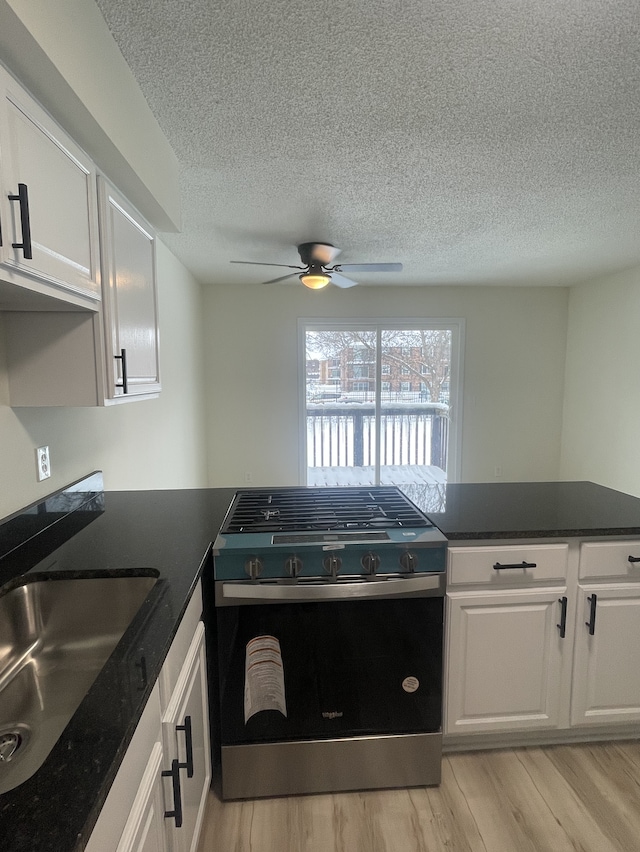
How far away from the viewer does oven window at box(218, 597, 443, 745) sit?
1.42 m

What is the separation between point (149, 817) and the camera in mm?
845

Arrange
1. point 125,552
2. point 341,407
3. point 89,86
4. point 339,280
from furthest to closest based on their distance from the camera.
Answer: point 341,407 < point 339,280 < point 125,552 < point 89,86

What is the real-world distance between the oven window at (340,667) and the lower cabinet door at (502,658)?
0.14 meters

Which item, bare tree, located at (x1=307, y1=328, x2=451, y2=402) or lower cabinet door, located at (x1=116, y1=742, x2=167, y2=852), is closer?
lower cabinet door, located at (x1=116, y1=742, x2=167, y2=852)

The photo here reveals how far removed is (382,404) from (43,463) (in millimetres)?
3801

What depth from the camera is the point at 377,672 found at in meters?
1.47

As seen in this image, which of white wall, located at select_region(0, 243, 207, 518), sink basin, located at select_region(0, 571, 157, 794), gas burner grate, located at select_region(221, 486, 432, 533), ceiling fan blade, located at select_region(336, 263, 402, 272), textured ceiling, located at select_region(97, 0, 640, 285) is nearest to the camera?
sink basin, located at select_region(0, 571, 157, 794)

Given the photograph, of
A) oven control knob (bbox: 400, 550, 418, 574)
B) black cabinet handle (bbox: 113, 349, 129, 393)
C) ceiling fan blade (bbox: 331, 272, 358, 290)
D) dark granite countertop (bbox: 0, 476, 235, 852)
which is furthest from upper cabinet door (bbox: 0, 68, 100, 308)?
ceiling fan blade (bbox: 331, 272, 358, 290)

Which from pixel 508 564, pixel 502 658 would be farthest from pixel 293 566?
pixel 502 658

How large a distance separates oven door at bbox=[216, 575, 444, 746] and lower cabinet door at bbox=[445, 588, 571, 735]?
0.45ft

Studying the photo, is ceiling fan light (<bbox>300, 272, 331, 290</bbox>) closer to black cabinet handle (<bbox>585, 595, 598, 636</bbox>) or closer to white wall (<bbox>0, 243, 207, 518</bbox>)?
white wall (<bbox>0, 243, 207, 518</bbox>)

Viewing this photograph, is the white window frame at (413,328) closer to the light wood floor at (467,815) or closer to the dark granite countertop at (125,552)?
the dark granite countertop at (125,552)

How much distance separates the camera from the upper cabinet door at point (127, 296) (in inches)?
50.7

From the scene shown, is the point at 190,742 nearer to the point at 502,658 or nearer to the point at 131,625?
the point at 131,625
